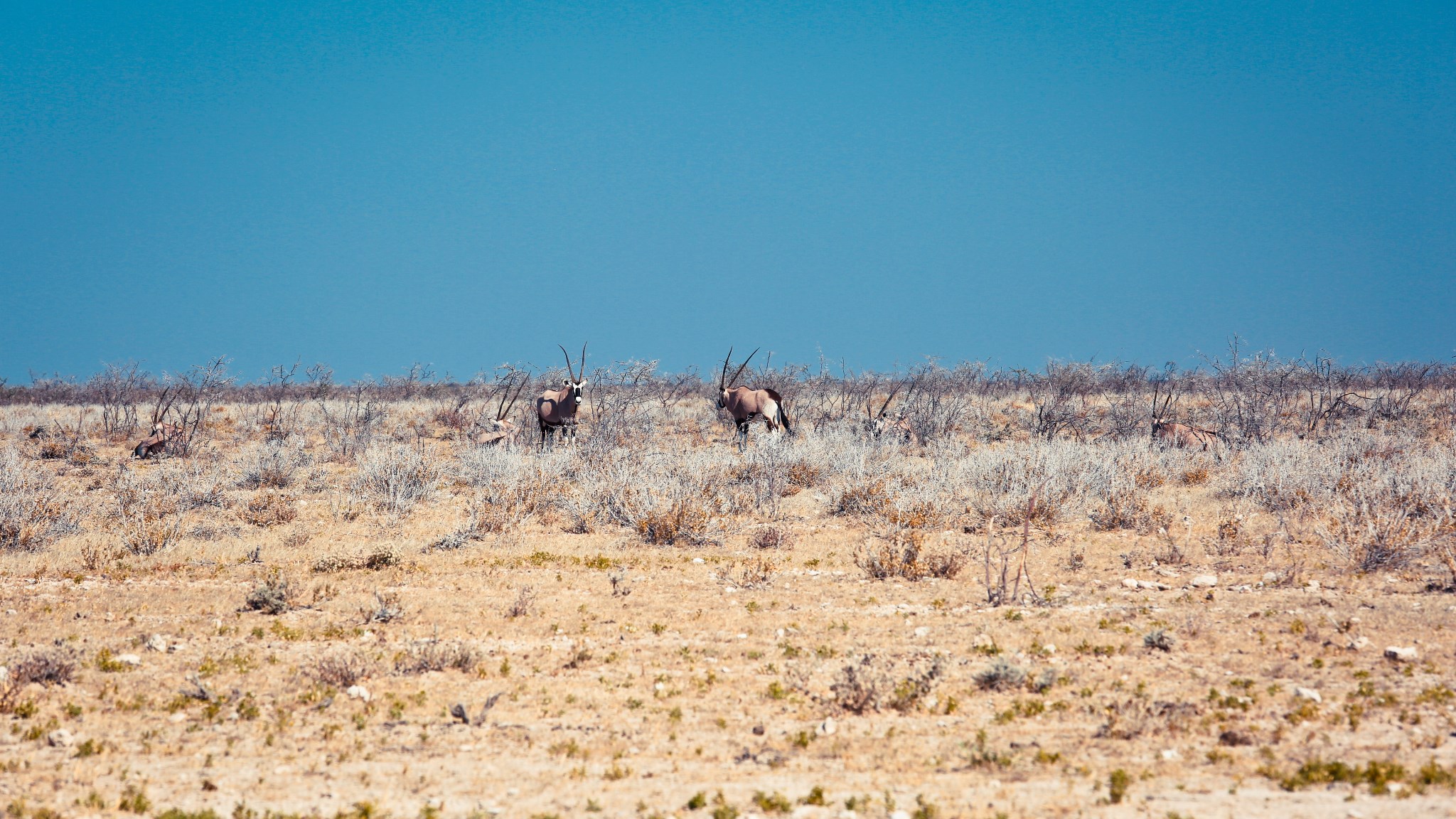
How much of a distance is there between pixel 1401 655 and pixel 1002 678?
2.51 metres

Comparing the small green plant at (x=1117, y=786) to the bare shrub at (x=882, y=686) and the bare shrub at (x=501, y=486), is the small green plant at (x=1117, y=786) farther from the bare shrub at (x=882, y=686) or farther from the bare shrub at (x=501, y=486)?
the bare shrub at (x=501, y=486)

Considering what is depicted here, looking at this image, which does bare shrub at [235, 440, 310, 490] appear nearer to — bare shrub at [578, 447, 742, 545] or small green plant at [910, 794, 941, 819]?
bare shrub at [578, 447, 742, 545]

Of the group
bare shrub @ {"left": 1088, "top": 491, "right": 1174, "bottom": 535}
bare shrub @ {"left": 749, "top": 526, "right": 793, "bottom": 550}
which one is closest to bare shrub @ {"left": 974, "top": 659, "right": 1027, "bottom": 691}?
bare shrub @ {"left": 749, "top": 526, "right": 793, "bottom": 550}

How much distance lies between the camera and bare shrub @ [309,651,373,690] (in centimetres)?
554

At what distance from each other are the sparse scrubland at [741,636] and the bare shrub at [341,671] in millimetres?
21

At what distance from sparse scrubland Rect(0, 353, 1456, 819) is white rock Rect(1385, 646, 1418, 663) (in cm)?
1

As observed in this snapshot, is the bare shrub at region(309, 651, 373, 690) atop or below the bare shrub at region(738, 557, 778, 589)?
below

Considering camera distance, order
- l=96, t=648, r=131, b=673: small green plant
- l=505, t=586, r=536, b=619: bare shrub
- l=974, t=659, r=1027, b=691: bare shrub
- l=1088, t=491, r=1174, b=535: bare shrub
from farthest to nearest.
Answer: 1. l=1088, t=491, r=1174, b=535: bare shrub
2. l=505, t=586, r=536, b=619: bare shrub
3. l=96, t=648, r=131, b=673: small green plant
4. l=974, t=659, r=1027, b=691: bare shrub

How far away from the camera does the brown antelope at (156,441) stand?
18.0 metres

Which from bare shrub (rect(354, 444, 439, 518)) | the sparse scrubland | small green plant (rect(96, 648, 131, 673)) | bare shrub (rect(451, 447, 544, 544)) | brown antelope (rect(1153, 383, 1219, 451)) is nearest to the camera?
the sparse scrubland

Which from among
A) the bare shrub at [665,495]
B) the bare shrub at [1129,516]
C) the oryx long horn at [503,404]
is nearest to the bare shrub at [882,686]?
the bare shrub at [665,495]

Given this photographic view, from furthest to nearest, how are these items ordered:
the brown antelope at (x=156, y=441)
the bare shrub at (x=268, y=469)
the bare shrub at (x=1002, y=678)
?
the brown antelope at (x=156, y=441) < the bare shrub at (x=268, y=469) < the bare shrub at (x=1002, y=678)

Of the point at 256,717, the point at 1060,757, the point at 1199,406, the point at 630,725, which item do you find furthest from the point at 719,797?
the point at 1199,406

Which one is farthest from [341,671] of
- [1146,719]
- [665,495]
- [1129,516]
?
[1129,516]
